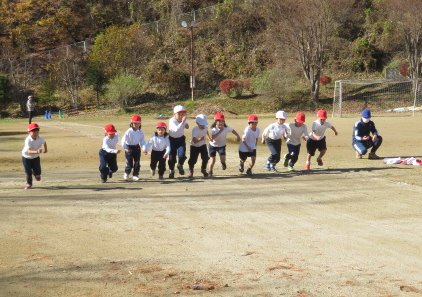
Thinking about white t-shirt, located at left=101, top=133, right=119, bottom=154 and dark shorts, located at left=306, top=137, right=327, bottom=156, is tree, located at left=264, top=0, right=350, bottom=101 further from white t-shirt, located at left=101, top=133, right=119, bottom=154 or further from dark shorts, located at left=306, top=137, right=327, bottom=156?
white t-shirt, located at left=101, top=133, right=119, bottom=154

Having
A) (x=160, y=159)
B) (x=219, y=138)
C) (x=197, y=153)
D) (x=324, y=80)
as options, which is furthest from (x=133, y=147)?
(x=324, y=80)

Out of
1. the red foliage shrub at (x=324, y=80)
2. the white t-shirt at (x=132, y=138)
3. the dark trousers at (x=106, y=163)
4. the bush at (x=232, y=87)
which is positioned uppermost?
the red foliage shrub at (x=324, y=80)

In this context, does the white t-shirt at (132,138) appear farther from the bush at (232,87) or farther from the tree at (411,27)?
the tree at (411,27)

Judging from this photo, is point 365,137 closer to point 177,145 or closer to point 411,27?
point 177,145

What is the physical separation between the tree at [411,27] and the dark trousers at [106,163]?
35.1 metres

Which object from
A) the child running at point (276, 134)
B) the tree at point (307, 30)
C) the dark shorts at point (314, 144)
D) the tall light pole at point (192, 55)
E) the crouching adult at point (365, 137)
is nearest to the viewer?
the child running at point (276, 134)

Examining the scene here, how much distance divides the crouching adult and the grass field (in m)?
2.88

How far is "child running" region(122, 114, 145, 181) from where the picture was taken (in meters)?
13.2

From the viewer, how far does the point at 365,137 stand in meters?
16.9

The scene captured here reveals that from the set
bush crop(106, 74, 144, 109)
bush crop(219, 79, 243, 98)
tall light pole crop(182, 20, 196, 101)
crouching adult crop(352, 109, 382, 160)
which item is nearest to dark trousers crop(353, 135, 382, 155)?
crouching adult crop(352, 109, 382, 160)

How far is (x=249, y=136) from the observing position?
1391 cm

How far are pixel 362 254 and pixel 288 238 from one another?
3.56ft

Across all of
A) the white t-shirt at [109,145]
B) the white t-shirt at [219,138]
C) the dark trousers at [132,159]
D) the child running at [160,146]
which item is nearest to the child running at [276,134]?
the white t-shirt at [219,138]

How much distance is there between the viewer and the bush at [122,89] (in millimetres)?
42719
